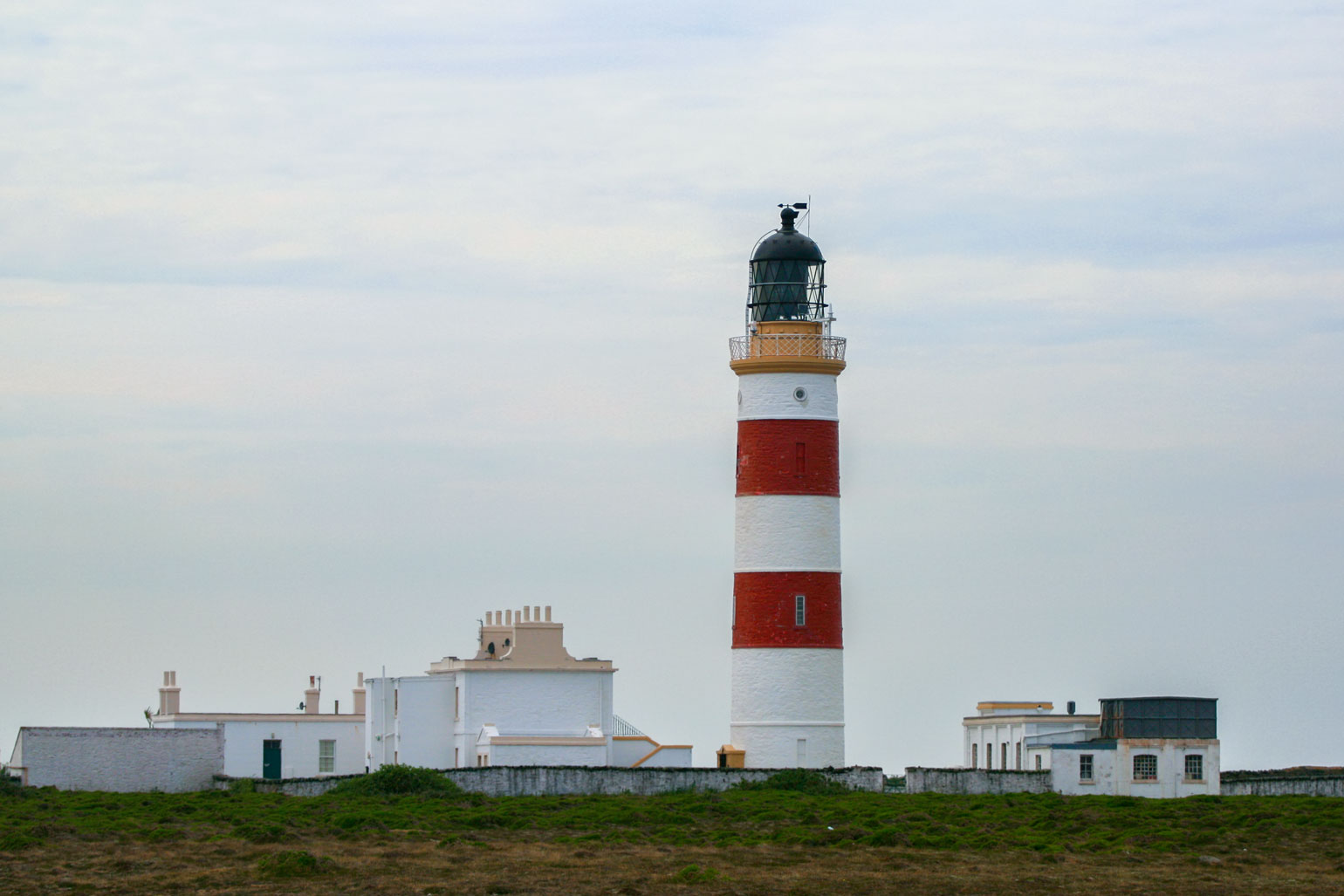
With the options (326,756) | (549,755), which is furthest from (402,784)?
(326,756)

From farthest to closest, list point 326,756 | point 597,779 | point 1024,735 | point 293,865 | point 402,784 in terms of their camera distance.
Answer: point 326,756 < point 1024,735 < point 597,779 < point 402,784 < point 293,865

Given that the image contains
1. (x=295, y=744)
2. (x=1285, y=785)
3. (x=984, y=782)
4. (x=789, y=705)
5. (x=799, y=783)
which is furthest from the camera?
(x=295, y=744)

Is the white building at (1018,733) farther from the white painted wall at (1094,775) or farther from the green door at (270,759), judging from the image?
the green door at (270,759)

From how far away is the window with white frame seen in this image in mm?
69250

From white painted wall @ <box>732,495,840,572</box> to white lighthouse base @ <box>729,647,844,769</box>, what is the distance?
209 cm

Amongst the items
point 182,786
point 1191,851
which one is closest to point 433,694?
point 182,786

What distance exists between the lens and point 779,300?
6047 centimetres

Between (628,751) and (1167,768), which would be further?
(628,751)

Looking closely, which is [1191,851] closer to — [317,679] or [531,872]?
[531,872]

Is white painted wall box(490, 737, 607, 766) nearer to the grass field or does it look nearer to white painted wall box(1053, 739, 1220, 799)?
the grass field

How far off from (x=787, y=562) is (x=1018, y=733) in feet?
41.8

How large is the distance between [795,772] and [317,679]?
67.7 ft

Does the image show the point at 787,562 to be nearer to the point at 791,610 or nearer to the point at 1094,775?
the point at 791,610

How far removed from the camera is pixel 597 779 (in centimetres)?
5791
